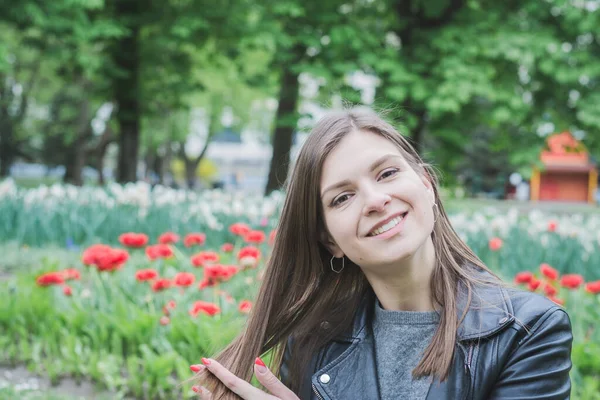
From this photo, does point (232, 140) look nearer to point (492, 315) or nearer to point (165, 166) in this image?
point (165, 166)

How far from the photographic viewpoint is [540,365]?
1375 millimetres

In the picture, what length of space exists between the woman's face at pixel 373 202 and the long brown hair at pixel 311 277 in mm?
48

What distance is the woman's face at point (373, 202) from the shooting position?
1.50 m

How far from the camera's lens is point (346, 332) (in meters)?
1.67

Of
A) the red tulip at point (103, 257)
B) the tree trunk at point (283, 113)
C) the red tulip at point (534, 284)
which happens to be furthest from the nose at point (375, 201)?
the tree trunk at point (283, 113)

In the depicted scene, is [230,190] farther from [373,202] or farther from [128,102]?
[373,202]

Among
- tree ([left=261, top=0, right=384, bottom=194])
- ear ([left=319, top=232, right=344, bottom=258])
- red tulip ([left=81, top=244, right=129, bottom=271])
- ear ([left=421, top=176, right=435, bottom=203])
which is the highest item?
tree ([left=261, top=0, right=384, bottom=194])

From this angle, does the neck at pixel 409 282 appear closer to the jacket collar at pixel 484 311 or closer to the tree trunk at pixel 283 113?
the jacket collar at pixel 484 311

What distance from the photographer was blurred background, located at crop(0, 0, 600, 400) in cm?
320

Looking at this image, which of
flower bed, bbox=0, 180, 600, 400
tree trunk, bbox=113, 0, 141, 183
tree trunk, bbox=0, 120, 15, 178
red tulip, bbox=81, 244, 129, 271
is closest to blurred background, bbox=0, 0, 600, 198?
tree trunk, bbox=113, 0, 141, 183

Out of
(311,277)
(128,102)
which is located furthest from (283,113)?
(311,277)

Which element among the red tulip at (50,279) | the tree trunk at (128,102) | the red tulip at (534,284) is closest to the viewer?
the red tulip at (534,284)

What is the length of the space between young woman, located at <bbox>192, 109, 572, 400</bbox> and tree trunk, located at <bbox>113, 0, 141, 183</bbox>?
10944 millimetres

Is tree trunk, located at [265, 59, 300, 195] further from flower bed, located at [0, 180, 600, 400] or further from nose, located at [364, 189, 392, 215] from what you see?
nose, located at [364, 189, 392, 215]
